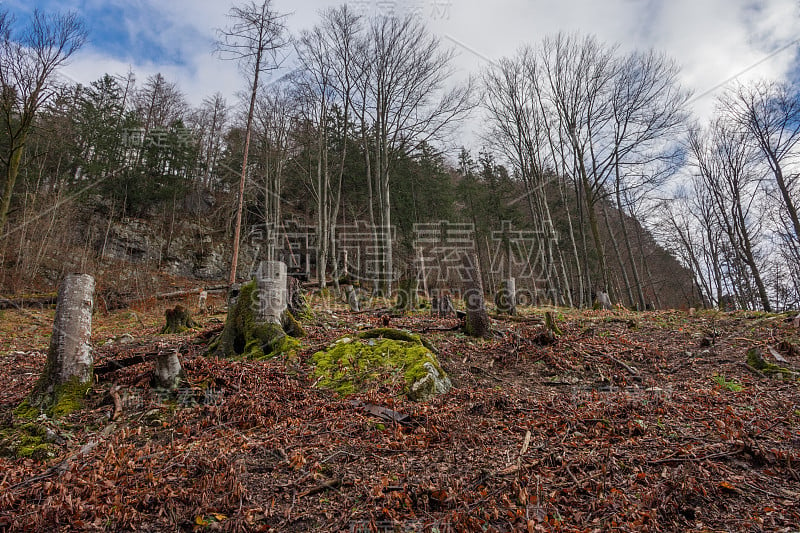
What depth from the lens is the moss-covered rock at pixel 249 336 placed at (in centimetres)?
551

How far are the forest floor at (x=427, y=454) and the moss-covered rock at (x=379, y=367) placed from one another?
0.20m

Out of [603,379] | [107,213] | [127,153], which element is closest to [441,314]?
[603,379]


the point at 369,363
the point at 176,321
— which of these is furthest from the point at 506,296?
the point at 176,321

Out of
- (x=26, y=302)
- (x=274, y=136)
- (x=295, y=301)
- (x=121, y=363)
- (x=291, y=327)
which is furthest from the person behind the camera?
(x=274, y=136)

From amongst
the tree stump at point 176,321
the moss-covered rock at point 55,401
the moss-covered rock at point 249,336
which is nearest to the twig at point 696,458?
the moss-covered rock at point 249,336

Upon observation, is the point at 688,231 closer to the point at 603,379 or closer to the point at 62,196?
the point at 603,379

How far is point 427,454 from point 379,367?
1965mm

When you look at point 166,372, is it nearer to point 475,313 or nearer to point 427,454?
point 427,454

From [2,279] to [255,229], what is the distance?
1247 centimetres

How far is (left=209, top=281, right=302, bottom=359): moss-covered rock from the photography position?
217 inches

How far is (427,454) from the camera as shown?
2.95 metres

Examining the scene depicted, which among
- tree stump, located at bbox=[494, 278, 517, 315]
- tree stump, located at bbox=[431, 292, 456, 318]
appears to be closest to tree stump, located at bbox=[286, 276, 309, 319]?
tree stump, located at bbox=[431, 292, 456, 318]

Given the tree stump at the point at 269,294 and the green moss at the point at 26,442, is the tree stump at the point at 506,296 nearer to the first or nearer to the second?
the tree stump at the point at 269,294

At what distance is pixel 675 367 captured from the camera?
541cm
